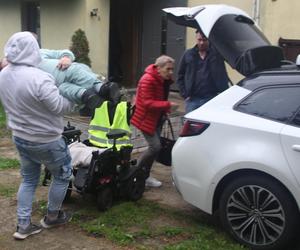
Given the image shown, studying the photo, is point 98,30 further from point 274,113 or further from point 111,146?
point 274,113

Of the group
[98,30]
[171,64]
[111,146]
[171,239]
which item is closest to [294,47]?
[98,30]

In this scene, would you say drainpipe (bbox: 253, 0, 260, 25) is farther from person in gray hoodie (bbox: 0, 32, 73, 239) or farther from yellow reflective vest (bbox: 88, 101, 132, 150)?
person in gray hoodie (bbox: 0, 32, 73, 239)

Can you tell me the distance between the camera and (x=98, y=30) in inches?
458

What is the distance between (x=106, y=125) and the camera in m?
5.29

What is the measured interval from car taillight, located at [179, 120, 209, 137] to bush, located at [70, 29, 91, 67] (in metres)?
7.22

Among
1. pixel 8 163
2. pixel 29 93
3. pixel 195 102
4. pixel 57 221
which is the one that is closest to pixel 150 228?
pixel 57 221

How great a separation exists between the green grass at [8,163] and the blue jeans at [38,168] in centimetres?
223

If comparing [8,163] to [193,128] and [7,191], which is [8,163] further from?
[193,128]

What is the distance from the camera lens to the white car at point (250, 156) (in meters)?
3.95

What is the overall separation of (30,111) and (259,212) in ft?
6.56

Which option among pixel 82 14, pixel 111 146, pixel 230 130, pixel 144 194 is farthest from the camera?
pixel 82 14

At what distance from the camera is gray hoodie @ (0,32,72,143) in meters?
4.06

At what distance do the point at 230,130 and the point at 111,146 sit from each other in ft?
4.84

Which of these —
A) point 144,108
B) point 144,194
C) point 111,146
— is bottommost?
point 144,194
